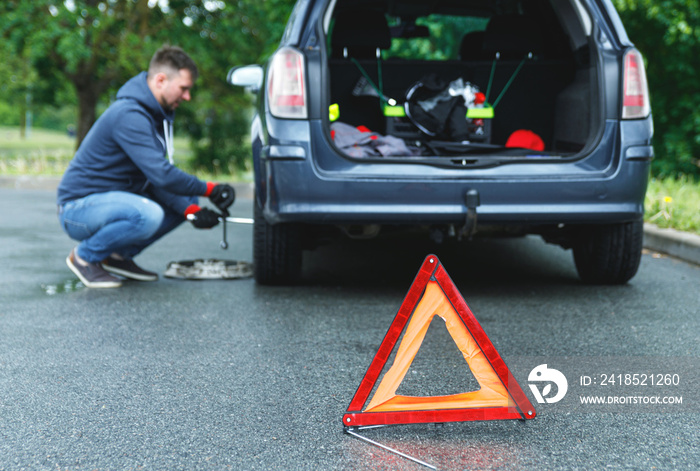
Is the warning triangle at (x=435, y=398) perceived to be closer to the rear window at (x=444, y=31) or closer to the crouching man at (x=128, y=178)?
the crouching man at (x=128, y=178)

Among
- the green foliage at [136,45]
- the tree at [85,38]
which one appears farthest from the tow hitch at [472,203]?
Result: the tree at [85,38]

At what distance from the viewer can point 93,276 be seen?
4629 millimetres

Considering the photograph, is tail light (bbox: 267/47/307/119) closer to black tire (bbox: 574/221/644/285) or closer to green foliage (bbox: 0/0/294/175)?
black tire (bbox: 574/221/644/285)

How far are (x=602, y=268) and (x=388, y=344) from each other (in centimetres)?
254

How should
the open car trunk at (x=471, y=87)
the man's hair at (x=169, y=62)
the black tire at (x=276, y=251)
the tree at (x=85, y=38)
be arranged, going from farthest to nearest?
1. the tree at (x=85, y=38)
2. the open car trunk at (x=471, y=87)
3. the man's hair at (x=169, y=62)
4. the black tire at (x=276, y=251)

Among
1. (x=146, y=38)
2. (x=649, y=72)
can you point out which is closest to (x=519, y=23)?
A: (x=649, y=72)

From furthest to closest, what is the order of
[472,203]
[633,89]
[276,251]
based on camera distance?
1. [276,251]
2. [633,89]
3. [472,203]

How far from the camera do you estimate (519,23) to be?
16.3 ft

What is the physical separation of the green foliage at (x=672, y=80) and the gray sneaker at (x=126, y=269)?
7.27m

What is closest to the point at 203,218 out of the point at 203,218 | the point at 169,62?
the point at 203,218

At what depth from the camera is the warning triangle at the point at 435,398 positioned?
92.5 inches

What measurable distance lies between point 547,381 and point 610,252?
179 centimetres

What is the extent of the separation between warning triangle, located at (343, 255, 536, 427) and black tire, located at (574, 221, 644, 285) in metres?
2.21

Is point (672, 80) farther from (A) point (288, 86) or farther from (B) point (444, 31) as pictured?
(A) point (288, 86)
